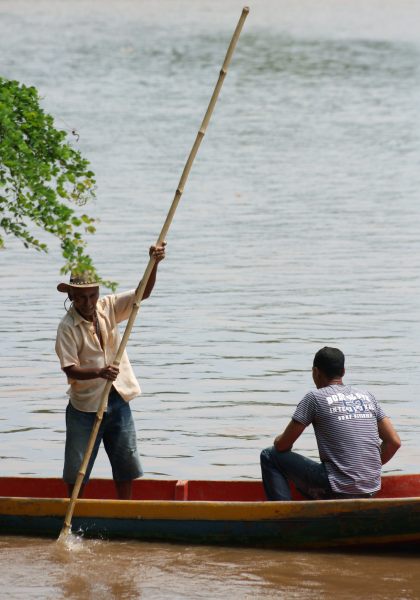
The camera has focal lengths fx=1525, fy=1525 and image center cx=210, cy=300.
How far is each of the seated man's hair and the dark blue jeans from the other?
504mm

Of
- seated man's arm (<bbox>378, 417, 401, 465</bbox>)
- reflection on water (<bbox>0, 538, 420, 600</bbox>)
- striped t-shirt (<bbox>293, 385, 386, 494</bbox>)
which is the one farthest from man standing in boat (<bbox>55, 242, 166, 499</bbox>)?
seated man's arm (<bbox>378, 417, 401, 465</bbox>)

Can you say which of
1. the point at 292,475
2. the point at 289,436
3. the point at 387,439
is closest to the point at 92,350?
the point at 289,436

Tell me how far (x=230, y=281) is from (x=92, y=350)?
8888mm

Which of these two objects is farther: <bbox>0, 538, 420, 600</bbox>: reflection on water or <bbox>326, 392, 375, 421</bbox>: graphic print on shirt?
<bbox>326, 392, 375, 421</bbox>: graphic print on shirt

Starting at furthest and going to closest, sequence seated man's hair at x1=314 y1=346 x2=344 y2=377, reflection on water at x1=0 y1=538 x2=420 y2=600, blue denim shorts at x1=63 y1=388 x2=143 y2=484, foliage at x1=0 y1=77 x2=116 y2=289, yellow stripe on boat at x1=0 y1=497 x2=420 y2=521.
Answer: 1. blue denim shorts at x1=63 y1=388 x2=143 y2=484
2. foliage at x1=0 y1=77 x2=116 y2=289
3. seated man's hair at x1=314 y1=346 x2=344 y2=377
4. yellow stripe on boat at x1=0 y1=497 x2=420 y2=521
5. reflection on water at x1=0 y1=538 x2=420 y2=600

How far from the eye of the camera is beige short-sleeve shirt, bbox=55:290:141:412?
8.58 metres

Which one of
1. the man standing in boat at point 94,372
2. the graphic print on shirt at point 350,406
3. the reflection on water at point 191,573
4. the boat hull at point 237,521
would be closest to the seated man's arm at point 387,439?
the graphic print on shirt at point 350,406

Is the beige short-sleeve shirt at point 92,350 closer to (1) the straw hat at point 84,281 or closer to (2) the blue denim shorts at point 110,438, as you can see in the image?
(2) the blue denim shorts at point 110,438

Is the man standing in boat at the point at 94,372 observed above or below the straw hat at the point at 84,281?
below

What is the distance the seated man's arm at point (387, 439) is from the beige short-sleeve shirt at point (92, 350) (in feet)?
4.67

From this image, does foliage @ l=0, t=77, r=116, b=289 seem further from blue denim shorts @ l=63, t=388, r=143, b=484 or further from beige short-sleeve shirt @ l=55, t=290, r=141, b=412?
blue denim shorts @ l=63, t=388, r=143, b=484

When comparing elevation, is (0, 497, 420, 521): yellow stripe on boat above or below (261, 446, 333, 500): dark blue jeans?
below

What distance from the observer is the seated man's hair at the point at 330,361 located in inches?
327

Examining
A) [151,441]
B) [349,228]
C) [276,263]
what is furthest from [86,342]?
[349,228]
